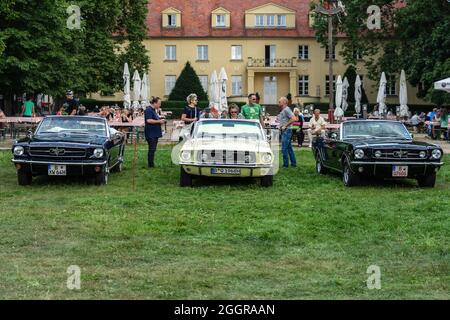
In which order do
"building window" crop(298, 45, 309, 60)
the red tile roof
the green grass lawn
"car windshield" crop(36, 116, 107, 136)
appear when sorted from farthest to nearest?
"building window" crop(298, 45, 309, 60) < the red tile roof < "car windshield" crop(36, 116, 107, 136) < the green grass lawn

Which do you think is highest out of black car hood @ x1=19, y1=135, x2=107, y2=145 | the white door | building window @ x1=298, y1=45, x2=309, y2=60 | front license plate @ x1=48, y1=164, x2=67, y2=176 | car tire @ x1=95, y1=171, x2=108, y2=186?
building window @ x1=298, y1=45, x2=309, y2=60

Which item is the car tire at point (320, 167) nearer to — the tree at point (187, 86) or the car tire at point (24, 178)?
the car tire at point (24, 178)

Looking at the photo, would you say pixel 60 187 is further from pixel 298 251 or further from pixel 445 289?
pixel 445 289

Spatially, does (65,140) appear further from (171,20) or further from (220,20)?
(171,20)

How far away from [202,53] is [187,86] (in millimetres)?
6248

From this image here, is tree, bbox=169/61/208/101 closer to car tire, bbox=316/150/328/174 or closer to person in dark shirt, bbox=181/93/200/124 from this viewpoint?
person in dark shirt, bbox=181/93/200/124

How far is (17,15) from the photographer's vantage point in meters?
34.2

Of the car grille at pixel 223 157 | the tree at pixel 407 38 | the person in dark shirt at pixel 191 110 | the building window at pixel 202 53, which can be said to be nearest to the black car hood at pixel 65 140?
the car grille at pixel 223 157

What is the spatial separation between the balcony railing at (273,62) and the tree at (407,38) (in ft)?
43.3

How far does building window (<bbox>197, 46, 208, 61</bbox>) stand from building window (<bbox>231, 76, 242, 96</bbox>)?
309 centimetres

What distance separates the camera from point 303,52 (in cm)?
7694

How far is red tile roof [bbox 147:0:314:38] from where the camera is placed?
250ft

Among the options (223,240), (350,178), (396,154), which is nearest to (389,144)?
(396,154)

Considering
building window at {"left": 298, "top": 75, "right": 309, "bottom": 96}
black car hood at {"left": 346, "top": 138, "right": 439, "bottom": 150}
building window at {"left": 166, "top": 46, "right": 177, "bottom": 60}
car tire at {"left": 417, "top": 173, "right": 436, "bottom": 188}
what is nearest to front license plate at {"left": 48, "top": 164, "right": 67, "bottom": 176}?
black car hood at {"left": 346, "top": 138, "right": 439, "bottom": 150}
